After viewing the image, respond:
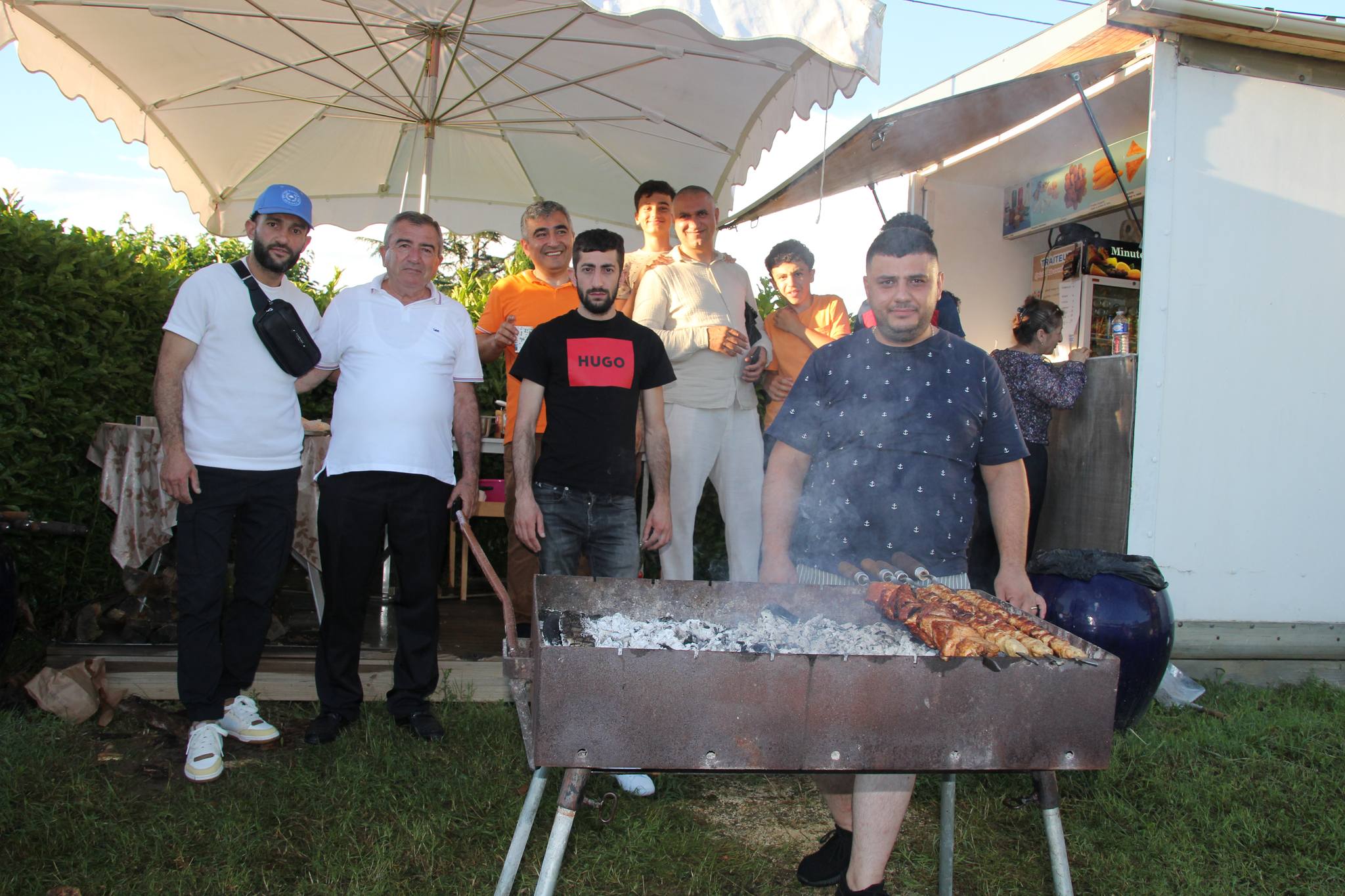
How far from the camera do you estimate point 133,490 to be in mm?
4293

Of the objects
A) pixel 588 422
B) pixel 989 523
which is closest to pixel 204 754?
pixel 588 422

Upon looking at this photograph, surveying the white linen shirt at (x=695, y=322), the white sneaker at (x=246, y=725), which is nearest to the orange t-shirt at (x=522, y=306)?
the white linen shirt at (x=695, y=322)

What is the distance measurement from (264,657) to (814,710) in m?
3.36

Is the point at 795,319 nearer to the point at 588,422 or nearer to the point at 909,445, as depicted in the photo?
the point at 588,422

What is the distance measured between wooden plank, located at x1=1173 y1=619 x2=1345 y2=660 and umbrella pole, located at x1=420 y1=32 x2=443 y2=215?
488 cm

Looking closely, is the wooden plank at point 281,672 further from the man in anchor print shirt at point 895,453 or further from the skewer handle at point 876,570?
the skewer handle at point 876,570

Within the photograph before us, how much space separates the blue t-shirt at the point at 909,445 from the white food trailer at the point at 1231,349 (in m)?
2.44

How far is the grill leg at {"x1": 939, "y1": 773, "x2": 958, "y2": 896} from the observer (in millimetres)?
2873

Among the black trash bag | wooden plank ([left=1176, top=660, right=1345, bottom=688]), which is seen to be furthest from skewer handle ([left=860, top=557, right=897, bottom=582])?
wooden plank ([left=1176, top=660, right=1345, bottom=688])

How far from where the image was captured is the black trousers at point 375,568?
3859mm

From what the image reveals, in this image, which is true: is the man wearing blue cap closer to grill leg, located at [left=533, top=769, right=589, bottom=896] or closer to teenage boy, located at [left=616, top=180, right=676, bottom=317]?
teenage boy, located at [left=616, top=180, right=676, bottom=317]

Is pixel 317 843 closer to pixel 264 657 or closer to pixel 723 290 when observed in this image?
pixel 264 657

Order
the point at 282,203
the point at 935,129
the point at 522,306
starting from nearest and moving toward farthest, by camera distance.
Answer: the point at 282,203 → the point at 522,306 → the point at 935,129

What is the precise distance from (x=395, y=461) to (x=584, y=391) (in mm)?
814
